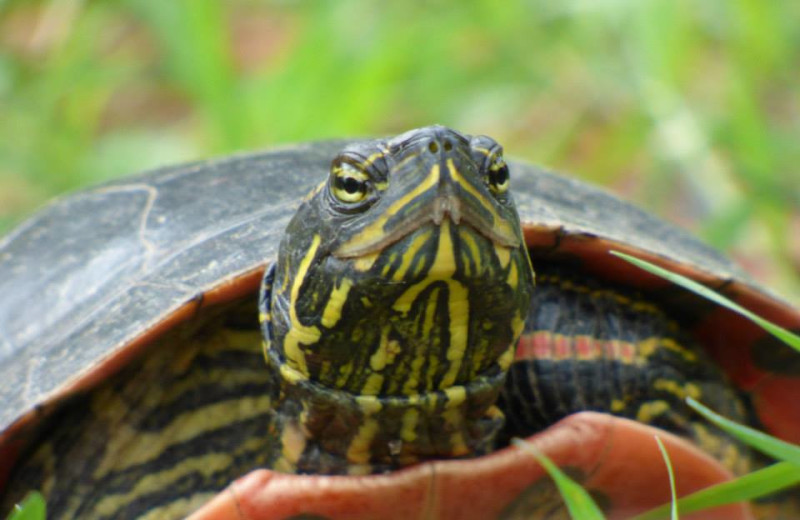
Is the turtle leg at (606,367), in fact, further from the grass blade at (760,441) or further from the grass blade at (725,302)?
the grass blade at (760,441)

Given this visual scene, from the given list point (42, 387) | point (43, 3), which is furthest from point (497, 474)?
point (43, 3)

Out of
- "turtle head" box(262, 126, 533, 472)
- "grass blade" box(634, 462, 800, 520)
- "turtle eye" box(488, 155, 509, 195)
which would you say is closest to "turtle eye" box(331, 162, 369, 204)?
"turtle head" box(262, 126, 533, 472)

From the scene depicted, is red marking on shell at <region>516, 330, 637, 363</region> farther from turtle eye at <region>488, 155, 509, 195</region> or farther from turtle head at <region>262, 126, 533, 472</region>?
turtle eye at <region>488, 155, 509, 195</region>

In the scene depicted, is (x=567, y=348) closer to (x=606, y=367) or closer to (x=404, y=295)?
(x=606, y=367)

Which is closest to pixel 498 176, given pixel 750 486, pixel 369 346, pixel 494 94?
pixel 369 346

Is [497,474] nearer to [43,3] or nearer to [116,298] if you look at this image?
[116,298]

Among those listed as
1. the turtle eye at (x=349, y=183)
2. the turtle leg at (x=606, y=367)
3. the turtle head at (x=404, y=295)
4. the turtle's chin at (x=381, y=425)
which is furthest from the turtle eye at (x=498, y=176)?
the turtle leg at (x=606, y=367)
